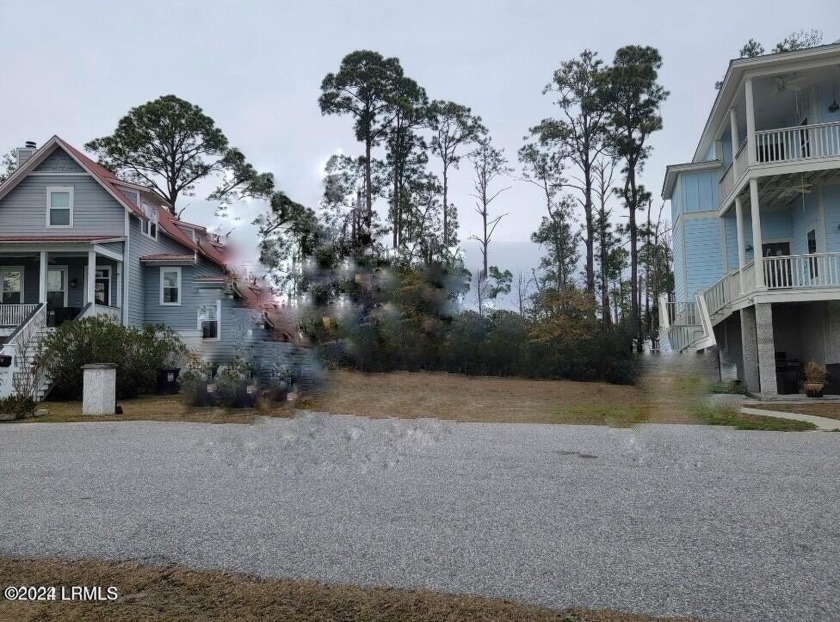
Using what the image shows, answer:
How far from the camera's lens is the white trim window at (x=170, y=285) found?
74.5 ft

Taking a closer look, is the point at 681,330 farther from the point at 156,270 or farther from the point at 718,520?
the point at 156,270

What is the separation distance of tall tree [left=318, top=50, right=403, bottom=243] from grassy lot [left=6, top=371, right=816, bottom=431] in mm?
14164

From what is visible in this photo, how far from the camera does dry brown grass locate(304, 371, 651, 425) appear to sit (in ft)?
41.1

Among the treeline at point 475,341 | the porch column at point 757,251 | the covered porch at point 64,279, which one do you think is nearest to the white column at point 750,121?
the porch column at point 757,251

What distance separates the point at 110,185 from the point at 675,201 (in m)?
18.9

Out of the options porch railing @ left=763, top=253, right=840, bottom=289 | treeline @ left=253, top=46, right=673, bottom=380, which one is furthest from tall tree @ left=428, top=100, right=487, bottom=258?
porch railing @ left=763, top=253, right=840, bottom=289

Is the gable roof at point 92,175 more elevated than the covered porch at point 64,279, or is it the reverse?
the gable roof at point 92,175

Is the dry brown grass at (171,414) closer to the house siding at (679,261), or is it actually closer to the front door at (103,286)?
the front door at (103,286)

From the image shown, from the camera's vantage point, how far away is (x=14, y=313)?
18484mm

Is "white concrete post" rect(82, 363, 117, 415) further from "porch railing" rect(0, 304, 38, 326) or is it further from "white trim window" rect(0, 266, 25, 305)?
"white trim window" rect(0, 266, 25, 305)

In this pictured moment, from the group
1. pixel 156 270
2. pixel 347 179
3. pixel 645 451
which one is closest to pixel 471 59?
pixel 645 451

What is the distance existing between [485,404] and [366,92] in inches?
833

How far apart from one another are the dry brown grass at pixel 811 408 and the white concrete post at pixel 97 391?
13.3 m

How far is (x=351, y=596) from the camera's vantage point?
3.29 metres
